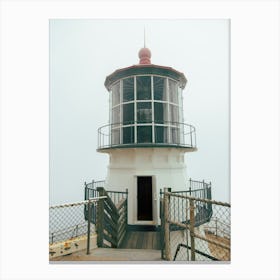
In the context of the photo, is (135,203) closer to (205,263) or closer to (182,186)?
(182,186)

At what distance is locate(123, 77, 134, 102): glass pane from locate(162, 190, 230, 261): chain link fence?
87.2 inches

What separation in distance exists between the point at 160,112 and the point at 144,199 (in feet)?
6.32

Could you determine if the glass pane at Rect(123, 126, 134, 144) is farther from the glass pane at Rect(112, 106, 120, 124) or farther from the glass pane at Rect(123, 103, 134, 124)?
the glass pane at Rect(112, 106, 120, 124)

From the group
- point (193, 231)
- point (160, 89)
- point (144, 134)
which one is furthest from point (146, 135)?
point (193, 231)

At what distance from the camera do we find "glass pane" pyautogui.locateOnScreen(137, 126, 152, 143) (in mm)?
3759

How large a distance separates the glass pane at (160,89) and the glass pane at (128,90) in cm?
52

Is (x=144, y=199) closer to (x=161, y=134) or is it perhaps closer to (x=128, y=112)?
(x=161, y=134)

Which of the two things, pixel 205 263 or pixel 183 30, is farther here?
pixel 183 30

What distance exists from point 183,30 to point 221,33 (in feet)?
1.98

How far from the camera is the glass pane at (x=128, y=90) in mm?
3892

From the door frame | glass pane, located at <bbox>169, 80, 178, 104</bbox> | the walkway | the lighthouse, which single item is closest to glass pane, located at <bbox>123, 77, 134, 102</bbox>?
the lighthouse

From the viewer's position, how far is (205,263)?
2486mm

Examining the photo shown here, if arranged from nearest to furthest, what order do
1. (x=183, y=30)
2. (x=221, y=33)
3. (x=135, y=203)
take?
(x=221, y=33)
(x=183, y=30)
(x=135, y=203)
